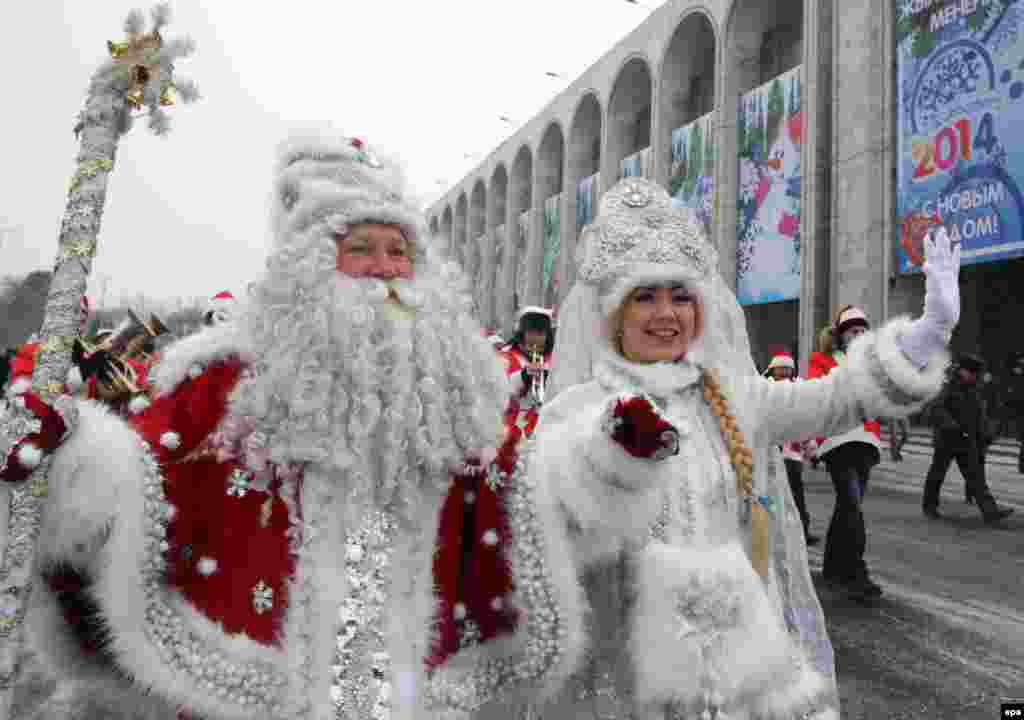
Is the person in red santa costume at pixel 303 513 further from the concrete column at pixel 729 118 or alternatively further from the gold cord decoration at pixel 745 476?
the concrete column at pixel 729 118

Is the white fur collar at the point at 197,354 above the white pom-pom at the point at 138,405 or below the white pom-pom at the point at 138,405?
above

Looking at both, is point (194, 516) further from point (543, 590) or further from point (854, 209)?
point (854, 209)

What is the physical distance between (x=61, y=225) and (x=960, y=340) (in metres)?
18.7

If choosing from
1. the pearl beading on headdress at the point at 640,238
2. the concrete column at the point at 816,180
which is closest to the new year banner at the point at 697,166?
the concrete column at the point at 816,180

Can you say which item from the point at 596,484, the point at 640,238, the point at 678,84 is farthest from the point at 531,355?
the point at 678,84

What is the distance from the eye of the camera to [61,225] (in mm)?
1677

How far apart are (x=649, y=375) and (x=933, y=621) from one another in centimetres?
326

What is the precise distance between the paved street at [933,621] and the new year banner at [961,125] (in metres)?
6.05

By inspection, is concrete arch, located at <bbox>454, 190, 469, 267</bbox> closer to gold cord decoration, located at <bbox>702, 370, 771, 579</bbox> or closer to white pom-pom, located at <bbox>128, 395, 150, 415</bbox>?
gold cord decoration, located at <bbox>702, 370, 771, 579</bbox>

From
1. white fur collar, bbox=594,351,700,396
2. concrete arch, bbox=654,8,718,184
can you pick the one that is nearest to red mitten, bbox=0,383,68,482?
white fur collar, bbox=594,351,700,396

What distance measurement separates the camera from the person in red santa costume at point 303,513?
5.18 ft

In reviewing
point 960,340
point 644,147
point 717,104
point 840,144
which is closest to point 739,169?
point 717,104

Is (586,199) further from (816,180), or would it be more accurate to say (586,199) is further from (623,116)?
(816,180)

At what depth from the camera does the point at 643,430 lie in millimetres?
1534
